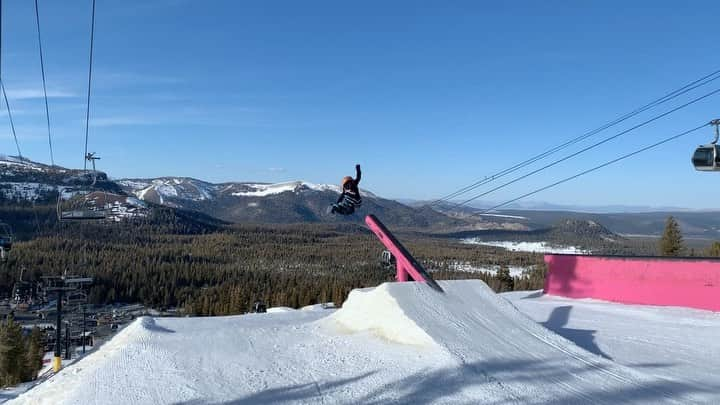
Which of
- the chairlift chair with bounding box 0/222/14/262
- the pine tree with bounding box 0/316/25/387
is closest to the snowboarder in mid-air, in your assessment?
the chairlift chair with bounding box 0/222/14/262

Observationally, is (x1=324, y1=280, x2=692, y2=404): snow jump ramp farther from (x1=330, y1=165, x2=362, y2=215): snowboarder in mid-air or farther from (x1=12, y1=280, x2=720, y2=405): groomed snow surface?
(x1=330, y1=165, x2=362, y2=215): snowboarder in mid-air

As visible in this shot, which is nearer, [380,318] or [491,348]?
[491,348]

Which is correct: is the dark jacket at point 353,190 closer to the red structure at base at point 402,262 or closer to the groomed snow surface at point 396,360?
the red structure at base at point 402,262

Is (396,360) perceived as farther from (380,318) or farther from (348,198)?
(348,198)

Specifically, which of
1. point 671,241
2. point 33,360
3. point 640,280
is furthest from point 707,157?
point 33,360

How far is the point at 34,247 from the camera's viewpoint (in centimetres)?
14988

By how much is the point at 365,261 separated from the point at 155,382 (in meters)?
143

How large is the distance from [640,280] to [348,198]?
1002 centimetres

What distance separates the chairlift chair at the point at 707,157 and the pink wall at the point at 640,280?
7138 millimetres

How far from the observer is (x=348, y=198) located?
1388 centimetres

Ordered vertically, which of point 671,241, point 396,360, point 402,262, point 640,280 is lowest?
point 396,360

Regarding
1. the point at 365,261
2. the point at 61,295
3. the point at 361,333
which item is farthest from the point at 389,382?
the point at 365,261

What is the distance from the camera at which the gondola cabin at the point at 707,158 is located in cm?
987

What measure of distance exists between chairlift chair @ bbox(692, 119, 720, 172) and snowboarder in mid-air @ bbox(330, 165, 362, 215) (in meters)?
7.31
